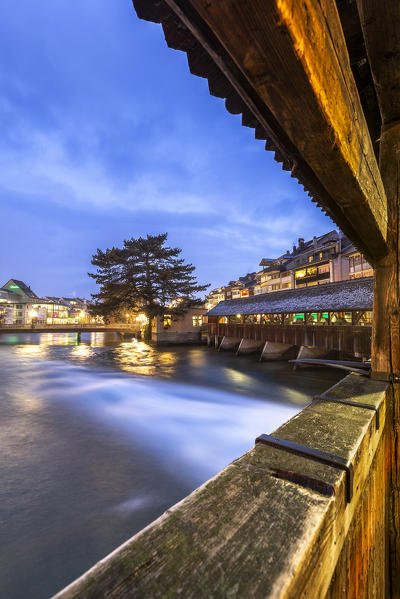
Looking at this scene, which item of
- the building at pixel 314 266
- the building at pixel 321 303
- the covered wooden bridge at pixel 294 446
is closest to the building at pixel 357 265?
the building at pixel 314 266

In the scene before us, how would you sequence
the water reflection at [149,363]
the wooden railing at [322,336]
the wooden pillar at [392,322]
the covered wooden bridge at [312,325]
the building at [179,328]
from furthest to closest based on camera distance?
the building at [179,328], the water reflection at [149,363], the covered wooden bridge at [312,325], the wooden railing at [322,336], the wooden pillar at [392,322]

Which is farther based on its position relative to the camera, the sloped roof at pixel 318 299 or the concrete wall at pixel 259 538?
the sloped roof at pixel 318 299

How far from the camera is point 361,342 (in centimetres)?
1377

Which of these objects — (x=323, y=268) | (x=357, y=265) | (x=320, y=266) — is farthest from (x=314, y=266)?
(x=357, y=265)

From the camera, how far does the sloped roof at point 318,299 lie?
14.9 metres

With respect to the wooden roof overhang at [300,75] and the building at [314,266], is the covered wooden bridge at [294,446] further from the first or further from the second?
the building at [314,266]

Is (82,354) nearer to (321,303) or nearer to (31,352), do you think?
(31,352)

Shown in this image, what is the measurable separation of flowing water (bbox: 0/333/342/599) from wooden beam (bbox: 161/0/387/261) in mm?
5189

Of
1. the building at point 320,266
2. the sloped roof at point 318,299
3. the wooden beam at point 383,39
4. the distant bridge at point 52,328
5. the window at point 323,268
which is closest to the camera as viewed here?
the wooden beam at point 383,39

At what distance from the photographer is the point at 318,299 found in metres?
17.8

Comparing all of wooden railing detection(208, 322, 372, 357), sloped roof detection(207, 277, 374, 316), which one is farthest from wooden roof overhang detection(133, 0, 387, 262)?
wooden railing detection(208, 322, 372, 357)

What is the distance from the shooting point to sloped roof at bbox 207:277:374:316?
14.9 metres

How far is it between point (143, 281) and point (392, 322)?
3140cm

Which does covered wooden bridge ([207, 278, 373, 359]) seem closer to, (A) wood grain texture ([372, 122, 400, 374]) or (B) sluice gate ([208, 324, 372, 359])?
(B) sluice gate ([208, 324, 372, 359])
